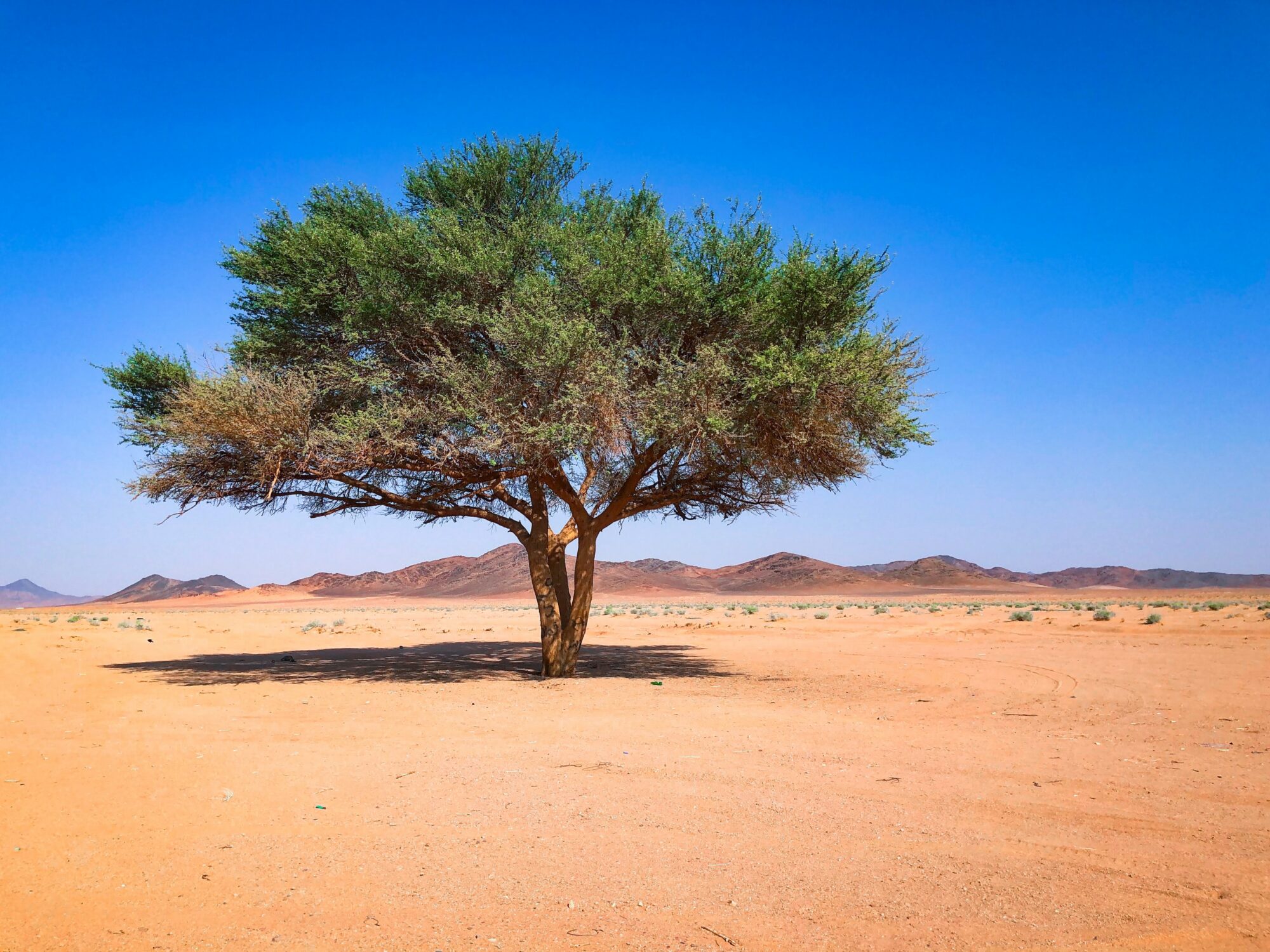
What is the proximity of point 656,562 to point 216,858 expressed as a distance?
442ft

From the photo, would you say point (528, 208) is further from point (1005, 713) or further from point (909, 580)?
point (909, 580)

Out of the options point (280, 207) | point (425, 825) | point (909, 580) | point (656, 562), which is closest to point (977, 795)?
point (425, 825)

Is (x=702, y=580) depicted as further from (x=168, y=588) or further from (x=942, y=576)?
(x=168, y=588)

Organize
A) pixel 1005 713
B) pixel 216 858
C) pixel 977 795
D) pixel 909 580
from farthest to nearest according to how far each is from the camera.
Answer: pixel 909 580
pixel 1005 713
pixel 977 795
pixel 216 858

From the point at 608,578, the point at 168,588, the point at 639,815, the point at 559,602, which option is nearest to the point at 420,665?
the point at 559,602

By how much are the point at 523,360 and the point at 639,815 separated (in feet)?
30.6

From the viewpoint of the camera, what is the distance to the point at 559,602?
17.0 m

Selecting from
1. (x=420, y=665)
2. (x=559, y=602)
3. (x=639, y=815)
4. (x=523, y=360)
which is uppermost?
(x=523, y=360)

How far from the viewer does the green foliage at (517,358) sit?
14.0 metres

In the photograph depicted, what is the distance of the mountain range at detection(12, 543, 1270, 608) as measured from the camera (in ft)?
368

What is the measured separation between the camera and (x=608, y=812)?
6133 mm

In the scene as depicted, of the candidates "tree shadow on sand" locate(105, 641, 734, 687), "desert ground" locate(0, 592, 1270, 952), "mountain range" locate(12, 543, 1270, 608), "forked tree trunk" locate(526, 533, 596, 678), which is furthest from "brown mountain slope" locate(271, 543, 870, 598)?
"desert ground" locate(0, 592, 1270, 952)

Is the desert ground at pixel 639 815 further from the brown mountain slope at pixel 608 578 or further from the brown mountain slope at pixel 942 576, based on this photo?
the brown mountain slope at pixel 942 576

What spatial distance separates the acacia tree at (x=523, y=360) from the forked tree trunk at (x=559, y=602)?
0.23 ft
